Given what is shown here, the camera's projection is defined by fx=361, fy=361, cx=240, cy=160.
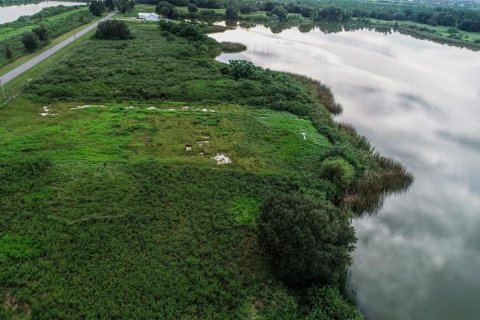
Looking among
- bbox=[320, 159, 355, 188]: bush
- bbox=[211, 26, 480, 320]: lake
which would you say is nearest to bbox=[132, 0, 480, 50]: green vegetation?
bbox=[211, 26, 480, 320]: lake

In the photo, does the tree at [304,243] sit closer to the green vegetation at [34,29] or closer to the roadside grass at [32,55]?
the roadside grass at [32,55]

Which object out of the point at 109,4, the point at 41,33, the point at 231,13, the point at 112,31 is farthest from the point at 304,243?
the point at 109,4

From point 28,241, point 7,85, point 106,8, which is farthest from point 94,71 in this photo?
point 106,8

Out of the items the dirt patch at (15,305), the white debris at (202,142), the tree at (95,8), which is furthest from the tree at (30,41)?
the dirt patch at (15,305)

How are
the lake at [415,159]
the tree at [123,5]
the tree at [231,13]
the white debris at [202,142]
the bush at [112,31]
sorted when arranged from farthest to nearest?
1. the tree at [231,13]
2. the tree at [123,5]
3. the bush at [112,31]
4. the white debris at [202,142]
5. the lake at [415,159]

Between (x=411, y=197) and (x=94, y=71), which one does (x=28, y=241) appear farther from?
(x=94, y=71)
